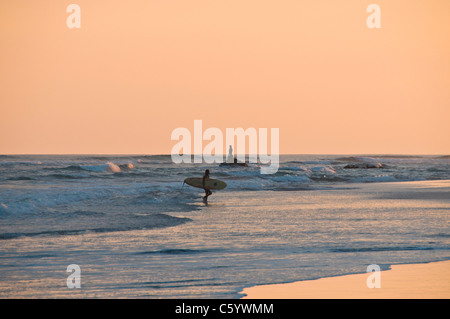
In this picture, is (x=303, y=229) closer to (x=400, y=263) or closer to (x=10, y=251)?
(x=400, y=263)

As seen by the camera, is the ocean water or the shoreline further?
the ocean water

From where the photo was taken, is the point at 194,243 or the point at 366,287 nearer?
the point at 366,287

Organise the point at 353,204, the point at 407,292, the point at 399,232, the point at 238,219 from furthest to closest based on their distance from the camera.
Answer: the point at 353,204, the point at 238,219, the point at 399,232, the point at 407,292

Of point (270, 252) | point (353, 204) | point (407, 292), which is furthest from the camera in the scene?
point (353, 204)

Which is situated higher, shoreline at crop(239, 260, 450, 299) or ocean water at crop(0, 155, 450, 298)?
ocean water at crop(0, 155, 450, 298)

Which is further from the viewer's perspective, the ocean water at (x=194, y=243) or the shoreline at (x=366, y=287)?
the ocean water at (x=194, y=243)

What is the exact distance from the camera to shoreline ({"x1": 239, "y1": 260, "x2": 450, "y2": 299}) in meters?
8.52

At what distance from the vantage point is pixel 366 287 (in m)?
9.02

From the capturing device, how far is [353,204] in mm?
23406

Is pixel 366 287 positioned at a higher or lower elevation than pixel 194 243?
lower

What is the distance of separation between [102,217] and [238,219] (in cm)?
405

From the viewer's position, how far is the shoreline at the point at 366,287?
852 centimetres

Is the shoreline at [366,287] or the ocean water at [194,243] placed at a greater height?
the ocean water at [194,243]
